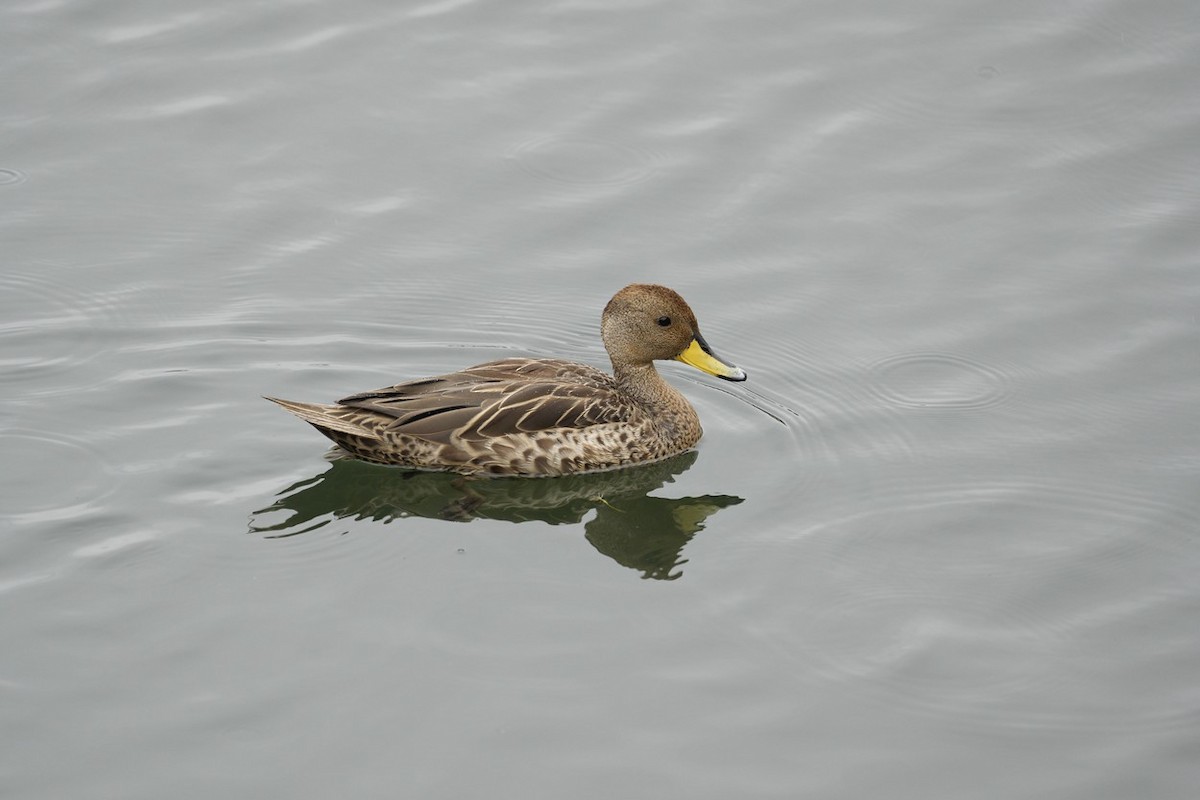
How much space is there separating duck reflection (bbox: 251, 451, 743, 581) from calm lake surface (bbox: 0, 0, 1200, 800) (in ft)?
0.12

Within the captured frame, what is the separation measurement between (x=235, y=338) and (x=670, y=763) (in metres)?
4.75

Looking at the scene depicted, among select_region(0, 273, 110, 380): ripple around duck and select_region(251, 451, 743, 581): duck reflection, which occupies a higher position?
select_region(0, 273, 110, 380): ripple around duck

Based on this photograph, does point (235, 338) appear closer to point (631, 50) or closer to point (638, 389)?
point (638, 389)

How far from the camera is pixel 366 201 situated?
12102 millimetres

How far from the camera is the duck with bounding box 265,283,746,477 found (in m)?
9.87

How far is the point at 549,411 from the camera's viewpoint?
1007cm

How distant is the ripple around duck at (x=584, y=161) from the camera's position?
12273 mm

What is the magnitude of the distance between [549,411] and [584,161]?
297 centimetres

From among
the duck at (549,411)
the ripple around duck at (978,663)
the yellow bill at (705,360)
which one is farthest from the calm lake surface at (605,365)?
the yellow bill at (705,360)

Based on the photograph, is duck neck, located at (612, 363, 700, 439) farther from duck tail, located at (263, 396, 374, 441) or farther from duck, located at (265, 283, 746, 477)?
duck tail, located at (263, 396, 374, 441)

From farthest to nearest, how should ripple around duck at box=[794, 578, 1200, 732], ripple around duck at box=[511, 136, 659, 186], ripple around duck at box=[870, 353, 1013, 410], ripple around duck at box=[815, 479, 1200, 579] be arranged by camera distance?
ripple around duck at box=[511, 136, 659, 186]
ripple around duck at box=[870, 353, 1013, 410]
ripple around duck at box=[815, 479, 1200, 579]
ripple around duck at box=[794, 578, 1200, 732]

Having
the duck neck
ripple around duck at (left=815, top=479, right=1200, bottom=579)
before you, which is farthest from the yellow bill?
ripple around duck at (left=815, top=479, right=1200, bottom=579)

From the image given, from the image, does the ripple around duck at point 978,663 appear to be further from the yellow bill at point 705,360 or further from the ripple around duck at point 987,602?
the yellow bill at point 705,360

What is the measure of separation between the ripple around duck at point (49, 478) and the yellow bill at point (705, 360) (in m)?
3.51
